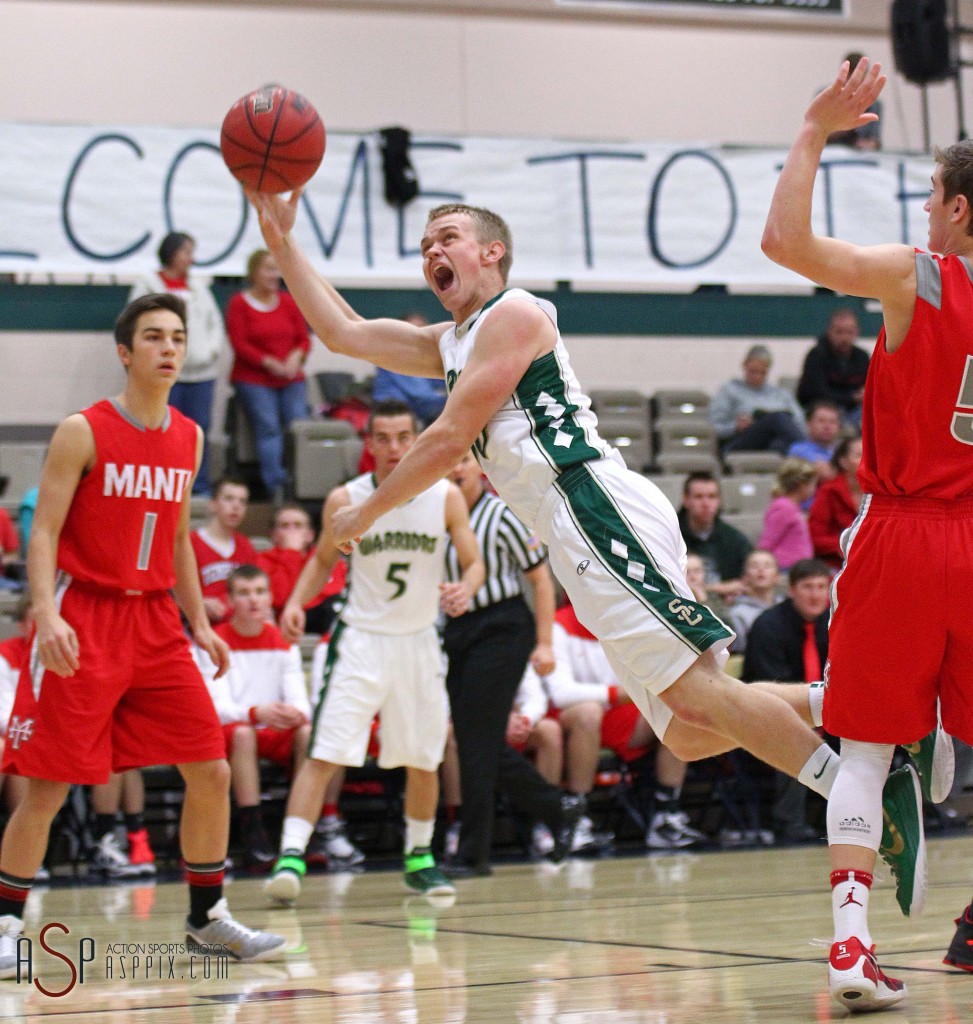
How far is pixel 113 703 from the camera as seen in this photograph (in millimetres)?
4574

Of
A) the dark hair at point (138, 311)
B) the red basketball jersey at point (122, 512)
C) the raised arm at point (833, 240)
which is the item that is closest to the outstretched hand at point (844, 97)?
the raised arm at point (833, 240)

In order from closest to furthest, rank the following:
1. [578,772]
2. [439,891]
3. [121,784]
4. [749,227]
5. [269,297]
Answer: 1. [439,891]
2. [121,784]
3. [578,772]
4. [269,297]
5. [749,227]

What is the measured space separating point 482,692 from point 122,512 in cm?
290

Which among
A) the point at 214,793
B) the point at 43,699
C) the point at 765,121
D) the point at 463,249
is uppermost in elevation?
the point at 765,121

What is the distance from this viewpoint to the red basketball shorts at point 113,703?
4480 mm

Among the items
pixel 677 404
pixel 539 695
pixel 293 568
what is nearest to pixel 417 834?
pixel 539 695

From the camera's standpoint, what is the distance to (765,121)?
52.0 feet

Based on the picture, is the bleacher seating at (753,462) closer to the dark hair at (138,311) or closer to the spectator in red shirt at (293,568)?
the spectator in red shirt at (293,568)

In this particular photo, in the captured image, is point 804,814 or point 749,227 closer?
point 804,814

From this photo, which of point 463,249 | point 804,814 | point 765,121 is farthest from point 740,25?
point 463,249

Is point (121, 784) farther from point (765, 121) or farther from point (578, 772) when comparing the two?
point (765, 121)

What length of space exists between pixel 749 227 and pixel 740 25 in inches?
178

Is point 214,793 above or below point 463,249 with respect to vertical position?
below

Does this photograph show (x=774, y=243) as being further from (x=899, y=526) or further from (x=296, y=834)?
(x=296, y=834)
